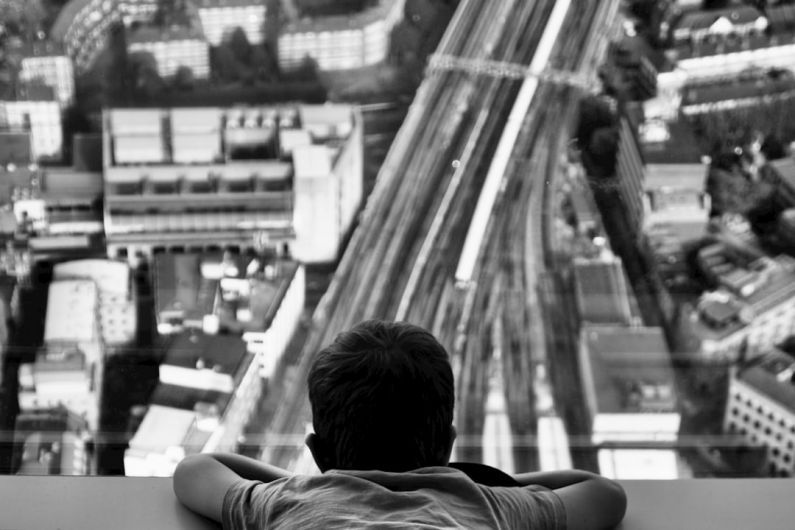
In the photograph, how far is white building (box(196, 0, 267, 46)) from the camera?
3039 millimetres

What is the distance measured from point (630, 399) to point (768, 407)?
30 cm

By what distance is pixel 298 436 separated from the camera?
2.13 m

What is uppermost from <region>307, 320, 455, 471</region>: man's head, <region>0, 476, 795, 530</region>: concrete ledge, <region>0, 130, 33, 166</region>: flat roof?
<region>307, 320, 455, 471</region>: man's head

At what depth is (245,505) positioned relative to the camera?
103cm

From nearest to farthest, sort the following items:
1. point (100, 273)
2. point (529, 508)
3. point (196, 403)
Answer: point (529, 508)
point (196, 403)
point (100, 273)

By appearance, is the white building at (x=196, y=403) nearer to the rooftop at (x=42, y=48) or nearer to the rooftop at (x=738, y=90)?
the rooftop at (x=42, y=48)

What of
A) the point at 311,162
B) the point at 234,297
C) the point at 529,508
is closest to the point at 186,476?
the point at 529,508

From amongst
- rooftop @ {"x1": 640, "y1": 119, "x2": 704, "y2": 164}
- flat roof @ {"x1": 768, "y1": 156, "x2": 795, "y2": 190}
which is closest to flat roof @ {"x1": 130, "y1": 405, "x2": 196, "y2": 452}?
rooftop @ {"x1": 640, "y1": 119, "x2": 704, "y2": 164}

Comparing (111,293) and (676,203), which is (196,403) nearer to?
(111,293)

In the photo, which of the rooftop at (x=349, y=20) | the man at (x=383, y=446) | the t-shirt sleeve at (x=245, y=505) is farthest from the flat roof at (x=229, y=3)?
Answer: the man at (x=383, y=446)

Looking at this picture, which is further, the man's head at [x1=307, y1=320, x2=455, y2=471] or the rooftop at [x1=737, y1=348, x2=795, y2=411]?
the rooftop at [x1=737, y1=348, x2=795, y2=411]

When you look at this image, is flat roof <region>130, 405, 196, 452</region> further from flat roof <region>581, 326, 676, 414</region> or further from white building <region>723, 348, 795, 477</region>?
white building <region>723, 348, 795, 477</region>

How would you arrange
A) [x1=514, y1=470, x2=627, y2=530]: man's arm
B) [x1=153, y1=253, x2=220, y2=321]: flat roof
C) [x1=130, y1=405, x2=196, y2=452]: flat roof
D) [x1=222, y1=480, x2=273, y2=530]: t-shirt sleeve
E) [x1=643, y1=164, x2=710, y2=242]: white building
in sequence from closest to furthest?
[x1=222, y1=480, x2=273, y2=530]: t-shirt sleeve < [x1=514, y1=470, x2=627, y2=530]: man's arm < [x1=130, y1=405, x2=196, y2=452]: flat roof < [x1=153, y1=253, x2=220, y2=321]: flat roof < [x1=643, y1=164, x2=710, y2=242]: white building

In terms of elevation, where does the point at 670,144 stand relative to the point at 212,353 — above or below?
above
